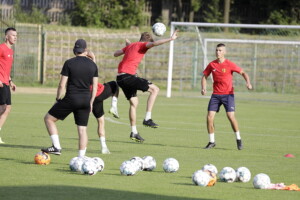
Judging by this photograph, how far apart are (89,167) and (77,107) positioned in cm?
154

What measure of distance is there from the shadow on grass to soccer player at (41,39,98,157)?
2.46 meters

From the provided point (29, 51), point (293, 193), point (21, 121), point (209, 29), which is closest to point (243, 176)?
point (293, 193)

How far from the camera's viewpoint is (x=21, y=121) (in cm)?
2100

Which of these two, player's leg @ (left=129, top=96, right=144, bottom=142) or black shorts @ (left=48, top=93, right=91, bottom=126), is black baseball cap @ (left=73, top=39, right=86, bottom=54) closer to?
black shorts @ (left=48, top=93, right=91, bottom=126)

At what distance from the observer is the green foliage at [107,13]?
4591 cm

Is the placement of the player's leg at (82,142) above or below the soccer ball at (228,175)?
above

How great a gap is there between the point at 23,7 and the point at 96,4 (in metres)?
4.94

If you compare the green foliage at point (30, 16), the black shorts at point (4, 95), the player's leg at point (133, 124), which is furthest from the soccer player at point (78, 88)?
the green foliage at point (30, 16)

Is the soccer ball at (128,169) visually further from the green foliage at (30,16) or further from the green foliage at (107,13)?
the green foliage at (107,13)

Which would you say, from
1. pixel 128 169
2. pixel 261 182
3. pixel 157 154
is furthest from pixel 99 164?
pixel 157 154

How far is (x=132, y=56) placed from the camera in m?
16.6

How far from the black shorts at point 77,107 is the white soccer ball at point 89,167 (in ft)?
4.24

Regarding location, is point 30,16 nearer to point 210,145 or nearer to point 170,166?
point 210,145

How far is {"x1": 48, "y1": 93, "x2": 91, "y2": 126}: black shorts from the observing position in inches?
496
